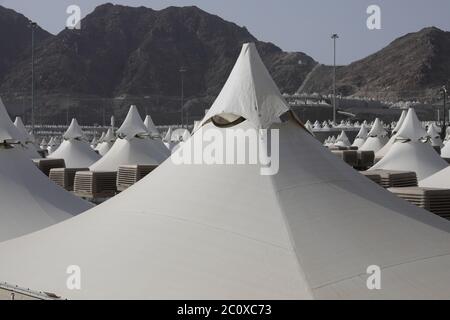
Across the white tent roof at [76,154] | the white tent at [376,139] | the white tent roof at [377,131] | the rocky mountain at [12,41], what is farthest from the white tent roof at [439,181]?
the rocky mountain at [12,41]

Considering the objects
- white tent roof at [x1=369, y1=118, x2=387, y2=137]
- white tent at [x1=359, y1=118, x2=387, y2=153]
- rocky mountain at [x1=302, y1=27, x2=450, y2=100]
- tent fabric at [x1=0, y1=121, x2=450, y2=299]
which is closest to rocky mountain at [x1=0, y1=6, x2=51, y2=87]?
rocky mountain at [x1=302, y1=27, x2=450, y2=100]

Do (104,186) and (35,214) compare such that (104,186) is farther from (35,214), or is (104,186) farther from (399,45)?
(399,45)

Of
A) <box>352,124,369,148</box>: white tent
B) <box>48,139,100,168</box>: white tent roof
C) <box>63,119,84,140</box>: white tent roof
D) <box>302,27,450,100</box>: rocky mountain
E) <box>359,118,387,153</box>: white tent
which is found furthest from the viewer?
<box>302,27,450,100</box>: rocky mountain

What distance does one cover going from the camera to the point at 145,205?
7.43 m

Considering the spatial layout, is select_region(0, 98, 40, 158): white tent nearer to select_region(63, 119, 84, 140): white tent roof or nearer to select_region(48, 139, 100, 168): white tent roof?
select_region(48, 139, 100, 168): white tent roof

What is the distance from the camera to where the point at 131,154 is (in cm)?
2536

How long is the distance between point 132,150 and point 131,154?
10.7 inches

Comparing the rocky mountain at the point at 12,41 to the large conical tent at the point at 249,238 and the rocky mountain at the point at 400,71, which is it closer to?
the rocky mountain at the point at 400,71

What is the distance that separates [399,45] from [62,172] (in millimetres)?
173243

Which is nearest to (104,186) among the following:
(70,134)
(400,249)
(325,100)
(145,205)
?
(70,134)

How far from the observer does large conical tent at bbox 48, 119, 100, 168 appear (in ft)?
92.7

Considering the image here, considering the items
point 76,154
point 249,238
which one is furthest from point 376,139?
point 249,238

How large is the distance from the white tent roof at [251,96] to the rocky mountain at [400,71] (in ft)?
463

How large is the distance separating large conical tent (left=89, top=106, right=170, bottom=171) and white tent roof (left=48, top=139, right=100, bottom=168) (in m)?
2.74
